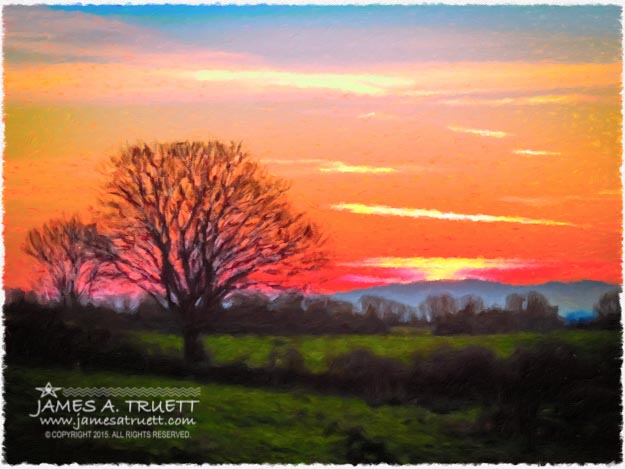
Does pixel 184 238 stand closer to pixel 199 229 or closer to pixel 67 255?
pixel 199 229

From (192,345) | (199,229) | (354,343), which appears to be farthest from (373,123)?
(192,345)

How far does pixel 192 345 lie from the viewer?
8.73 m

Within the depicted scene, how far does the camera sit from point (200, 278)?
8.82 metres

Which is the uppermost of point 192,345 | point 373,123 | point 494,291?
point 373,123

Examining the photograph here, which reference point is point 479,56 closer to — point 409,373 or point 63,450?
point 409,373

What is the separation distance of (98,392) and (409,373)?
10.2ft

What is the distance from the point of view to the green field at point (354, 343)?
8.71 meters

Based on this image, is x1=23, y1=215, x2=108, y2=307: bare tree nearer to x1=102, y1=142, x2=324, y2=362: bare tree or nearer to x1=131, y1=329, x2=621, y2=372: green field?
x1=102, y1=142, x2=324, y2=362: bare tree

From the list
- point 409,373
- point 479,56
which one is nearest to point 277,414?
point 409,373

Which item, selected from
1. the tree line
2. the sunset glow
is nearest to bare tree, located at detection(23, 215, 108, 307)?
the tree line

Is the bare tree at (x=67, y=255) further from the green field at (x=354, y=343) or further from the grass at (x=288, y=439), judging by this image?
the grass at (x=288, y=439)

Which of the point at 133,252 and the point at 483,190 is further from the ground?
the point at 483,190

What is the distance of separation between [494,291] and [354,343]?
1.50 meters

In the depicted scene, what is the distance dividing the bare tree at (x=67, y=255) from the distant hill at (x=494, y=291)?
2478 millimetres
